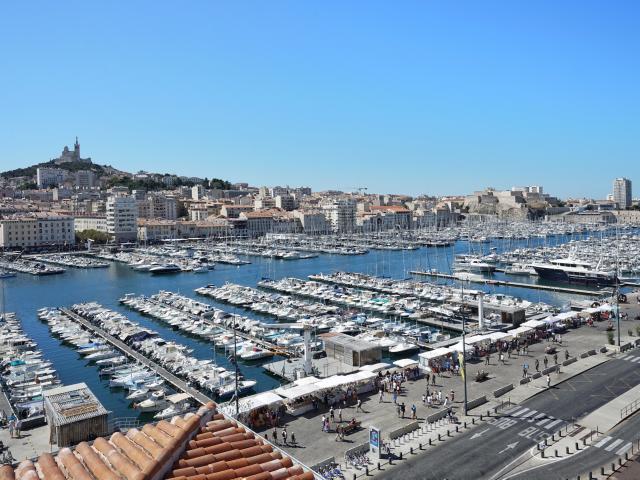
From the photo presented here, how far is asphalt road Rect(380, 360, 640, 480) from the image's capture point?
10594 millimetres

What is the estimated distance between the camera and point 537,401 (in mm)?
14164

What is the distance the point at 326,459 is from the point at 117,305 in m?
28.1

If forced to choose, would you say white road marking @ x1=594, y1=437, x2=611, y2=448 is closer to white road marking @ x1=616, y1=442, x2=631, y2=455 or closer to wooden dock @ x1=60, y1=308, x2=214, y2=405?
white road marking @ x1=616, y1=442, x2=631, y2=455

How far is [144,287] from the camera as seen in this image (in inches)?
1742

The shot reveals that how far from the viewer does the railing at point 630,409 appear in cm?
1307

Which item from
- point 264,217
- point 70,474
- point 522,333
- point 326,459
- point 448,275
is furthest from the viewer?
→ point 264,217

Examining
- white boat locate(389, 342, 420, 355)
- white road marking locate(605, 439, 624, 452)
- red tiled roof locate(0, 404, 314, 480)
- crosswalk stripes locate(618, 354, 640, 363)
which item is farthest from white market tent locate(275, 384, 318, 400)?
crosswalk stripes locate(618, 354, 640, 363)

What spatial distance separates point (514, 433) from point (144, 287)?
37062 mm

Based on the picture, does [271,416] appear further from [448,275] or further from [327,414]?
[448,275]

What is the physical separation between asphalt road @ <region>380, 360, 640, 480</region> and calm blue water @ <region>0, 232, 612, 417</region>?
28.4 ft

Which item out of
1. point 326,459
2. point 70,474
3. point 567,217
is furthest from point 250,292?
point 567,217

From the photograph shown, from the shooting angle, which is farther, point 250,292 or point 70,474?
point 250,292

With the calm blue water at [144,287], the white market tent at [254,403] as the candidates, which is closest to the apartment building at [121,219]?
the calm blue water at [144,287]

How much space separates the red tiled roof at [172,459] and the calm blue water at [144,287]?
468 inches
